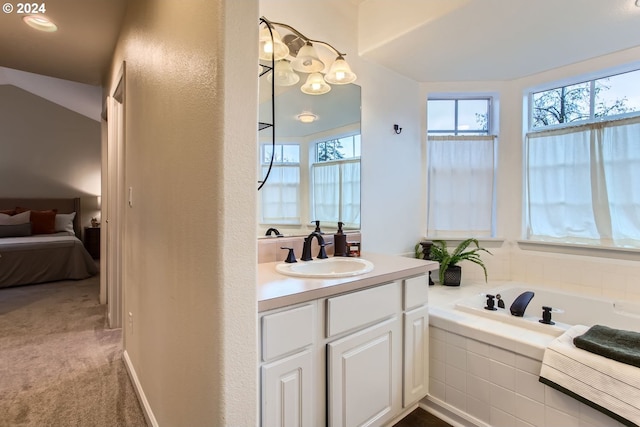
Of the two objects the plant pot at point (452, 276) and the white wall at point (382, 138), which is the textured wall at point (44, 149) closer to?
the white wall at point (382, 138)

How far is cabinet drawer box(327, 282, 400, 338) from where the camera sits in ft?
4.38

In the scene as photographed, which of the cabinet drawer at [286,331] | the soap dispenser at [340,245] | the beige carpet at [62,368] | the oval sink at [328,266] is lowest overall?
the beige carpet at [62,368]

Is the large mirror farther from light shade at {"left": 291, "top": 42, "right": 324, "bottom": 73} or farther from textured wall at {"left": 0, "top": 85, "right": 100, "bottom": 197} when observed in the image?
textured wall at {"left": 0, "top": 85, "right": 100, "bottom": 197}

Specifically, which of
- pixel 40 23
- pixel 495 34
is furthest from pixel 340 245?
pixel 40 23

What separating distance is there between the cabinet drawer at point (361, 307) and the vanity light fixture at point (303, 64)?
4.34 ft

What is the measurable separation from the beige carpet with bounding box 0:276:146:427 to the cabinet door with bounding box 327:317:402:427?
3.51 ft

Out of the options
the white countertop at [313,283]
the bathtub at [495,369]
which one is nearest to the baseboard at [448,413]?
the bathtub at [495,369]

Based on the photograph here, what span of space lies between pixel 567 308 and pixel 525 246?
1.96 ft

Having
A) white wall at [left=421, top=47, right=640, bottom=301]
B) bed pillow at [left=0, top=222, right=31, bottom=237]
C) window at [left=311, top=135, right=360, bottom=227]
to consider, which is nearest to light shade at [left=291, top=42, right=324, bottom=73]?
window at [left=311, top=135, right=360, bottom=227]

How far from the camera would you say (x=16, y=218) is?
498 centimetres

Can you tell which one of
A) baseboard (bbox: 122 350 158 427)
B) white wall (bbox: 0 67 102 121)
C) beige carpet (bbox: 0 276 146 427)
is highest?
white wall (bbox: 0 67 102 121)

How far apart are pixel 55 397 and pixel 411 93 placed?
3.32 metres

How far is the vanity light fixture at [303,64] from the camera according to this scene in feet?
6.12

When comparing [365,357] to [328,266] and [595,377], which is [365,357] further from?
[595,377]
